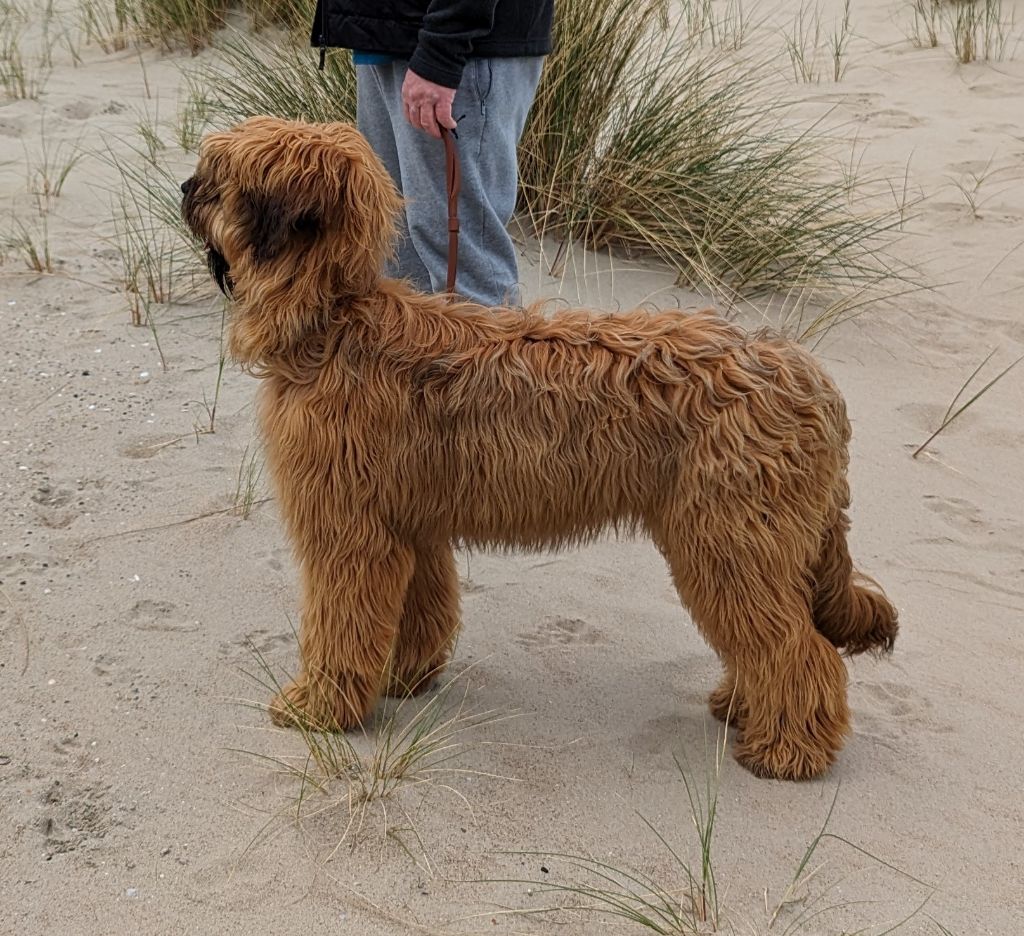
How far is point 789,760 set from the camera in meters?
3.45

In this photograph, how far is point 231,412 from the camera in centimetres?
529

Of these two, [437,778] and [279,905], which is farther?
Answer: [437,778]

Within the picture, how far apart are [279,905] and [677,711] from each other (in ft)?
4.76

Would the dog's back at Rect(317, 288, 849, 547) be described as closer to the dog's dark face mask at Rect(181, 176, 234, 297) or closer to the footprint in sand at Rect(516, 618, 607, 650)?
the dog's dark face mask at Rect(181, 176, 234, 297)

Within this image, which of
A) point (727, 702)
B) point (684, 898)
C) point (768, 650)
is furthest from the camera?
point (727, 702)

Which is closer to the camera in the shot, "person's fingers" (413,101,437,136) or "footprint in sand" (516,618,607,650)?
"person's fingers" (413,101,437,136)

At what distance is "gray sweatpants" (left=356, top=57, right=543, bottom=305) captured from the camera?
384cm

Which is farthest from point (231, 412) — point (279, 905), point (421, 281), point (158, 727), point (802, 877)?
point (802, 877)

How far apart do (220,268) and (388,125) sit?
102cm

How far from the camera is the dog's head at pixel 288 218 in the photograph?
3113mm

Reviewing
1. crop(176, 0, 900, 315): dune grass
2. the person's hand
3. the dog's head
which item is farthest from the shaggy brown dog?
crop(176, 0, 900, 315): dune grass

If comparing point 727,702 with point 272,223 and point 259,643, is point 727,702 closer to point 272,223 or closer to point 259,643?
point 259,643

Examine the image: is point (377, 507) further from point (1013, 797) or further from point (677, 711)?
point (1013, 797)

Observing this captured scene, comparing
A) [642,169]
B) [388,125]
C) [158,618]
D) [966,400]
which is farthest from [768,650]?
[642,169]
